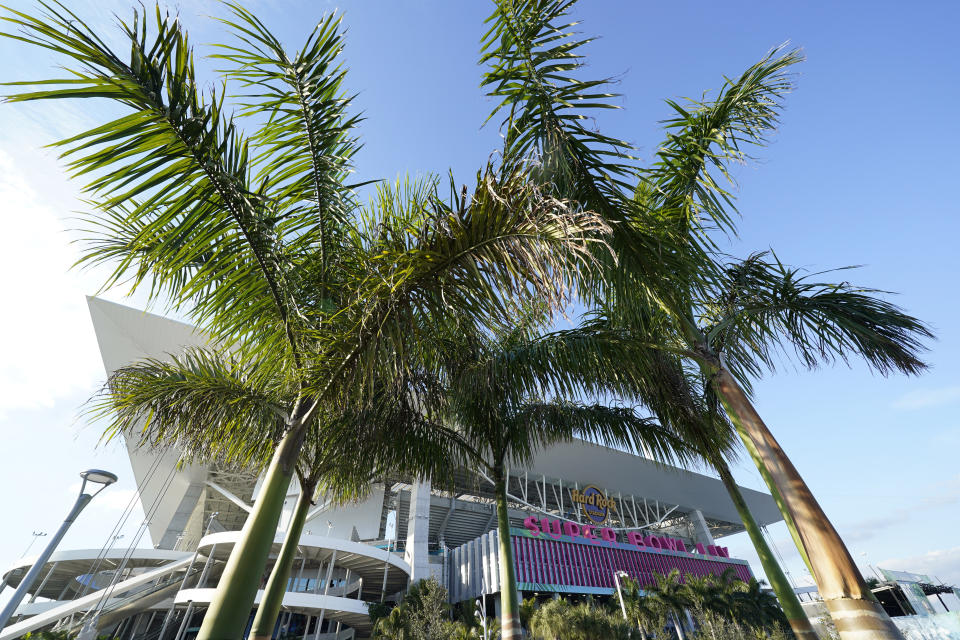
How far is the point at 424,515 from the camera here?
3177cm

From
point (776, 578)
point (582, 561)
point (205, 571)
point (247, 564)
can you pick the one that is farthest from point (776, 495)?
point (582, 561)

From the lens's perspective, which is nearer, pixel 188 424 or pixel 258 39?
pixel 258 39

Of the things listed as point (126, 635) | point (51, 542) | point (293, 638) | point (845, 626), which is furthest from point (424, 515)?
point (845, 626)

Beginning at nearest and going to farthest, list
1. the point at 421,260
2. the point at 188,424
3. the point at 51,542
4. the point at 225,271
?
the point at 421,260
the point at 225,271
the point at 188,424
the point at 51,542

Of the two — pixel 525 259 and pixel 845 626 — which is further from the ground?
pixel 525 259

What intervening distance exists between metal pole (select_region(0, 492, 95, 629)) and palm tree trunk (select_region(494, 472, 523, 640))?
8427 millimetres

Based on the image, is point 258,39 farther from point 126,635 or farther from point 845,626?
point 126,635

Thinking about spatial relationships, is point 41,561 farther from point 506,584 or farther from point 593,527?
point 593,527

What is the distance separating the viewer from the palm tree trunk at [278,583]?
4.13 metres

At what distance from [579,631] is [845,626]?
2256 cm

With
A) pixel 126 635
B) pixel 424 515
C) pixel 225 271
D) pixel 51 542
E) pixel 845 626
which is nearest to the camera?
pixel 845 626

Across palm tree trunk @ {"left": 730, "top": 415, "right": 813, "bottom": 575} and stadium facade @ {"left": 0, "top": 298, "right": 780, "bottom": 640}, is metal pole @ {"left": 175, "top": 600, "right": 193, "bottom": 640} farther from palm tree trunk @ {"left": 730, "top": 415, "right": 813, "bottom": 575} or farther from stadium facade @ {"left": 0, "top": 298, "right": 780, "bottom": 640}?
palm tree trunk @ {"left": 730, "top": 415, "right": 813, "bottom": 575}

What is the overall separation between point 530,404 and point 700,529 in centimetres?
4990

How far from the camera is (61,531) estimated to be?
30.0 feet
